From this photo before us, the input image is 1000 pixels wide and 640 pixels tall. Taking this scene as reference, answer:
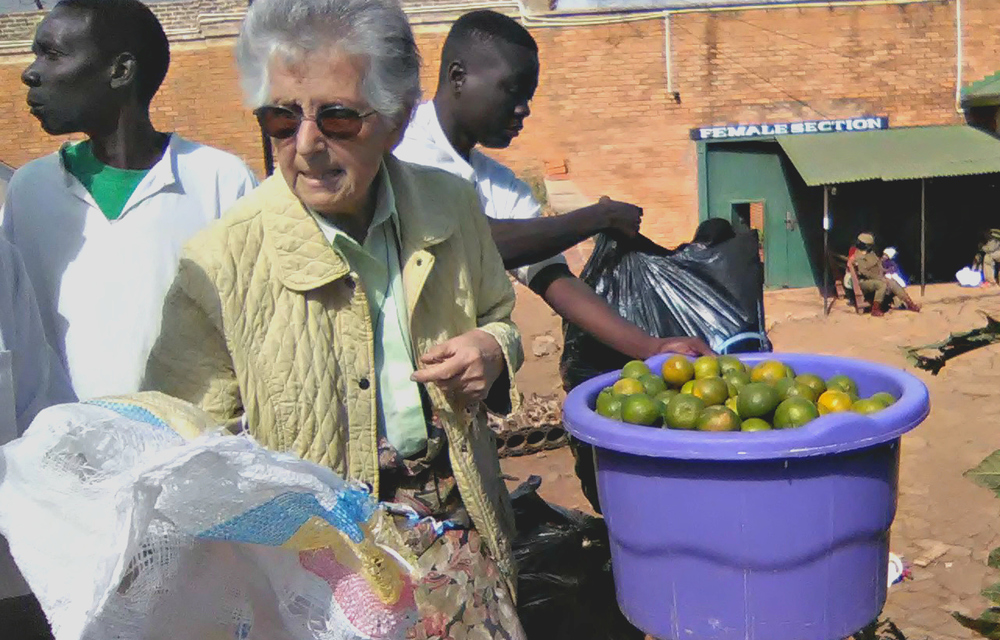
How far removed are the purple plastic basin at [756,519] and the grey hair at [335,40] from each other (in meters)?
0.70

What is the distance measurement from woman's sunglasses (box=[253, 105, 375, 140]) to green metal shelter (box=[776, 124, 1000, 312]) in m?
11.7

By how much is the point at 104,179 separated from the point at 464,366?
1128 mm

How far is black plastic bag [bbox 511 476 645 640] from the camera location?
8.86ft

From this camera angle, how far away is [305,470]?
1212 millimetres

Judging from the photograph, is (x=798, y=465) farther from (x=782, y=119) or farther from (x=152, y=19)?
(x=782, y=119)

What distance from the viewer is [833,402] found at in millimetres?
1971

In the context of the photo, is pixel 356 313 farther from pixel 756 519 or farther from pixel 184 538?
pixel 756 519

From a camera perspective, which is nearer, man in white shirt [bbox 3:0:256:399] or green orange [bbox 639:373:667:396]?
green orange [bbox 639:373:667:396]

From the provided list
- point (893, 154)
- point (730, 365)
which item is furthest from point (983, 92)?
point (730, 365)

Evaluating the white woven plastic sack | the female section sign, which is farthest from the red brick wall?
the white woven plastic sack

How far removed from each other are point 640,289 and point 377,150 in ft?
4.42

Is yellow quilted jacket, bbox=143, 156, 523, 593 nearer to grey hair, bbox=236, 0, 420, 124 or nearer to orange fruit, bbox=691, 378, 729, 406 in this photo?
grey hair, bbox=236, 0, 420, 124

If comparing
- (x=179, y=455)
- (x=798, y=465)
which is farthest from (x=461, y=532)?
(x=179, y=455)

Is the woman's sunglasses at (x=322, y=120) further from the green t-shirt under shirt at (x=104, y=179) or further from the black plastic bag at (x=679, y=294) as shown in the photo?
the black plastic bag at (x=679, y=294)
